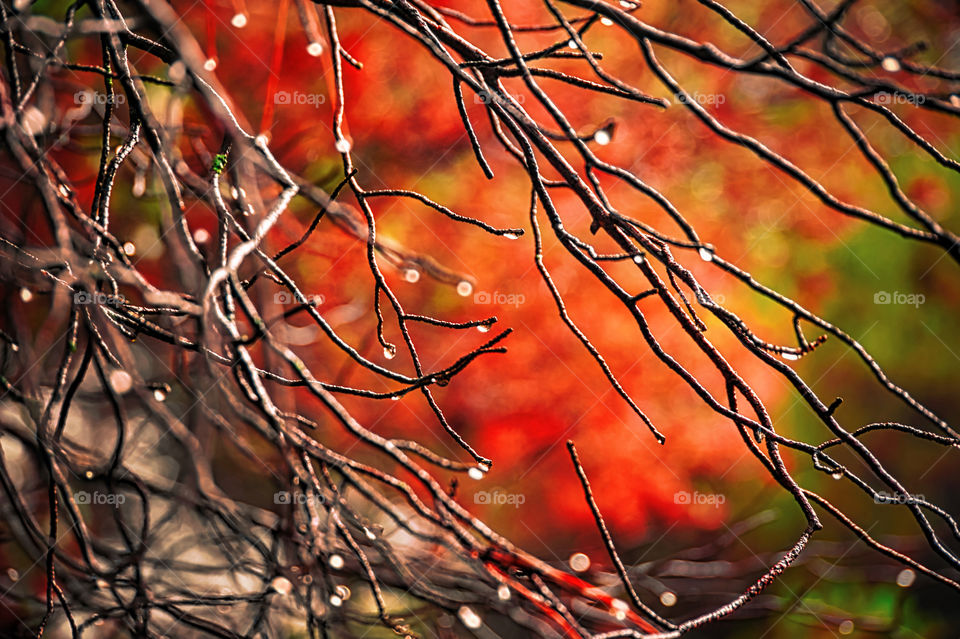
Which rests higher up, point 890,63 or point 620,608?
point 890,63

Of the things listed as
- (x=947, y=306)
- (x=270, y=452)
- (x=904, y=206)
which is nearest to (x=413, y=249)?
(x=270, y=452)

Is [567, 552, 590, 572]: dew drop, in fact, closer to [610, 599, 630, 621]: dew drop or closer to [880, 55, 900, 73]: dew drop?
Result: [610, 599, 630, 621]: dew drop

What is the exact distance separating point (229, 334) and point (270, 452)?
289cm

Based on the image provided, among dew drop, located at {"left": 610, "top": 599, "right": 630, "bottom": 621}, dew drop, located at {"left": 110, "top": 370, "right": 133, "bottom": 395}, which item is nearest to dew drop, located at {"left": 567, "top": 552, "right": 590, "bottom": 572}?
dew drop, located at {"left": 610, "top": 599, "right": 630, "bottom": 621}

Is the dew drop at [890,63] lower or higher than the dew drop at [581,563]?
higher

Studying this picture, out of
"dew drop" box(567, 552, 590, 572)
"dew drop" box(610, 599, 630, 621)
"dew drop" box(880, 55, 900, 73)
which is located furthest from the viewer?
"dew drop" box(567, 552, 590, 572)

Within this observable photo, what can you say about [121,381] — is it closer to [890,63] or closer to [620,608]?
[620,608]

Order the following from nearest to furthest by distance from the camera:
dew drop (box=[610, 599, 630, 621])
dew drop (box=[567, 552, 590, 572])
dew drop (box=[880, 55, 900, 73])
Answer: dew drop (box=[880, 55, 900, 73]) → dew drop (box=[610, 599, 630, 621]) → dew drop (box=[567, 552, 590, 572])

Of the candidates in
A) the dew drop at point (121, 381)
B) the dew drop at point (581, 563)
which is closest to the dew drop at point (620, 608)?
the dew drop at point (581, 563)

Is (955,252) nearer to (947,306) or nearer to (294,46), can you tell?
(294,46)

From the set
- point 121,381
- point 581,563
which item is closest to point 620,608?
point 121,381

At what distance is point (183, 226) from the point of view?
664 millimetres

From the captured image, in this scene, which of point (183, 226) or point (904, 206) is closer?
point (904, 206)

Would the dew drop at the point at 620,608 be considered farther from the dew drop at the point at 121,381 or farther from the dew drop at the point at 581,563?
the dew drop at the point at 121,381
